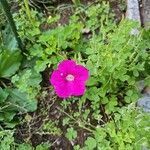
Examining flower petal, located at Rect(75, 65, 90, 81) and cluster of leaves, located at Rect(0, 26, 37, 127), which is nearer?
flower petal, located at Rect(75, 65, 90, 81)

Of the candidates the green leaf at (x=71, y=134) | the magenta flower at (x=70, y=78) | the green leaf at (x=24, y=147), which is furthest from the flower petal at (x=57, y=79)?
the green leaf at (x=24, y=147)

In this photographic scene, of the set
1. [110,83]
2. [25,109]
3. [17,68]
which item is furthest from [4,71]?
[110,83]

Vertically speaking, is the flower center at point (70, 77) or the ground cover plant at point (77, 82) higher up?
the flower center at point (70, 77)

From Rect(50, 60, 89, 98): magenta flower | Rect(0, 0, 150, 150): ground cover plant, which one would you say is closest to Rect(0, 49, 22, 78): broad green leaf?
Rect(0, 0, 150, 150): ground cover plant

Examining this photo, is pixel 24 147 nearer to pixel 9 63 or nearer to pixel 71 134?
pixel 71 134

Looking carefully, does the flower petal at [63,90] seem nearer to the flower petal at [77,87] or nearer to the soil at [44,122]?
the flower petal at [77,87]

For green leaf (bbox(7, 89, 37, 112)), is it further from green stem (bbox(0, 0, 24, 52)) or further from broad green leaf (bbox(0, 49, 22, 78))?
green stem (bbox(0, 0, 24, 52))

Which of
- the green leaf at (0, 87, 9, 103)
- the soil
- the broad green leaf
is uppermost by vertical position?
the broad green leaf

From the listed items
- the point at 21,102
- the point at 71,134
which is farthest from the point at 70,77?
the point at 21,102
